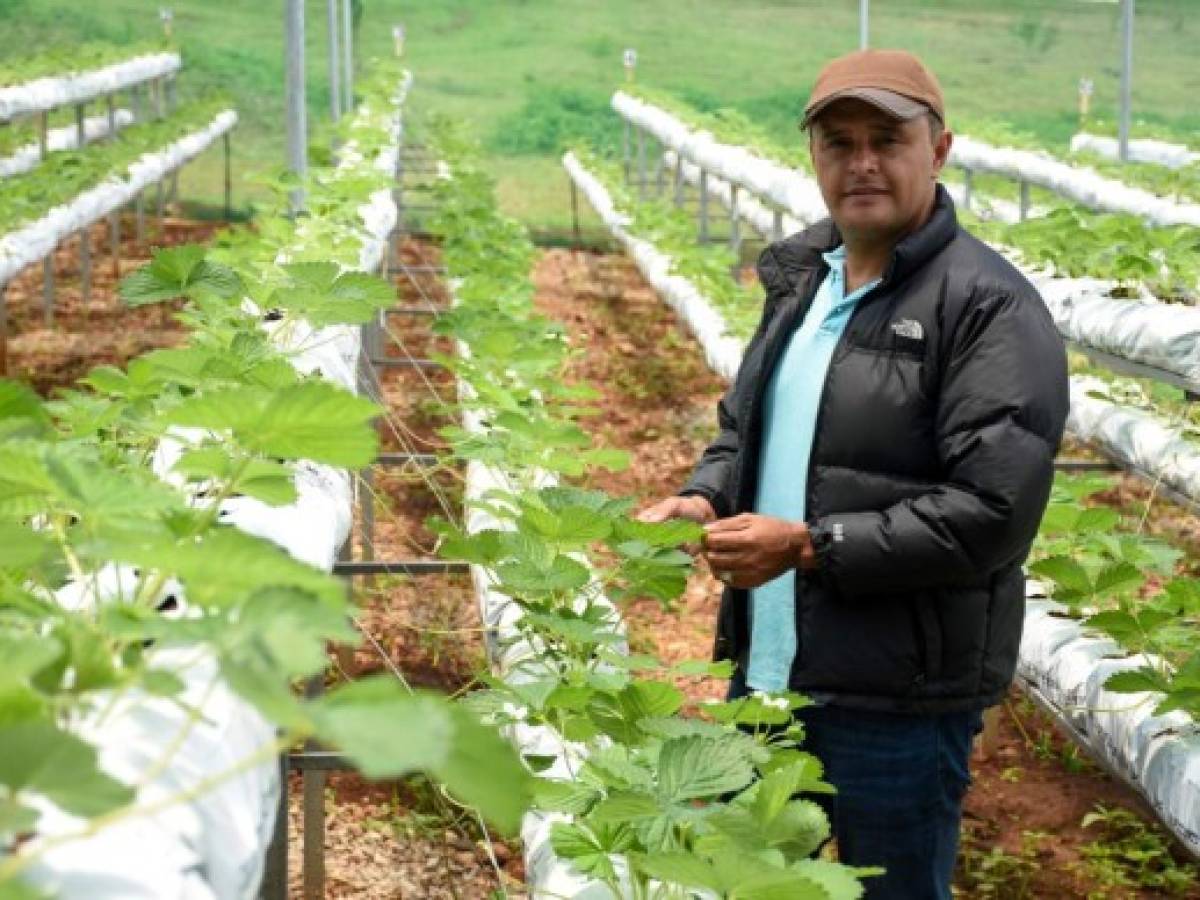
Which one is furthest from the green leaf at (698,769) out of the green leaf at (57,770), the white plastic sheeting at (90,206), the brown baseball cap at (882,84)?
the white plastic sheeting at (90,206)

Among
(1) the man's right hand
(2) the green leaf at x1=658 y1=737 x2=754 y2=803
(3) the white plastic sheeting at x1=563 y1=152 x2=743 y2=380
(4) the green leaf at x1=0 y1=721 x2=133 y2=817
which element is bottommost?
(3) the white plastic sheeting at x1=563 y1=152 x2=743 y2=380

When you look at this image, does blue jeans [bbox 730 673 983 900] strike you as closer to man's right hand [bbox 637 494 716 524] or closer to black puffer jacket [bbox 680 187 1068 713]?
black puffer jacket [bbox 680 187 1068 713]

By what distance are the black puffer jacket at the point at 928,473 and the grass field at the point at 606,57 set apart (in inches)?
462

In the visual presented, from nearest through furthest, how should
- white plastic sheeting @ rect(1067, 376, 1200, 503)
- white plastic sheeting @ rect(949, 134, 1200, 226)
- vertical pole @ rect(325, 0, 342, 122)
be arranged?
white plastic sheeting @ rect(1067, 376, 1200, 503)
white plastic sheeting @ rect(949, 134, 1200, 226)
vertical pole @ rect(325, 0, 342, 122)

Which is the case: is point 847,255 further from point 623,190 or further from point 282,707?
point 623,190

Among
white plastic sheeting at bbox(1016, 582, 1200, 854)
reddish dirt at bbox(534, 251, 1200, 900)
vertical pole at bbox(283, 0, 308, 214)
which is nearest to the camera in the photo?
white plastic sheeting at bbox(1016, 582, 1200, 854)

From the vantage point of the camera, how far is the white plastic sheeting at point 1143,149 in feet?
37.6

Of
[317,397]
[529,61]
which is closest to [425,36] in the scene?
[529,61]

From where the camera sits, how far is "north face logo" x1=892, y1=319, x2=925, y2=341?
2.62 metres

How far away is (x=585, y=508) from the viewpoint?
240 cm

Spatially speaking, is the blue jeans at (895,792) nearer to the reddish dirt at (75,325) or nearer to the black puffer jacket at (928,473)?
the black puffer jacket at (928,473)

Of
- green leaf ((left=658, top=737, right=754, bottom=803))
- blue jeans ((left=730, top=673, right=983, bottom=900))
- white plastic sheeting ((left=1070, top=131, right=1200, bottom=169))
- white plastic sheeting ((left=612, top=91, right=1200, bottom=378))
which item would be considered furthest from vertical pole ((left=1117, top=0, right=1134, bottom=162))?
green leaf ((left=658, top=737, right=754, bottom=803))

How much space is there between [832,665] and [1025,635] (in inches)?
54.6

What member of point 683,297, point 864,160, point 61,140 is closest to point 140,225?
point 61,140
